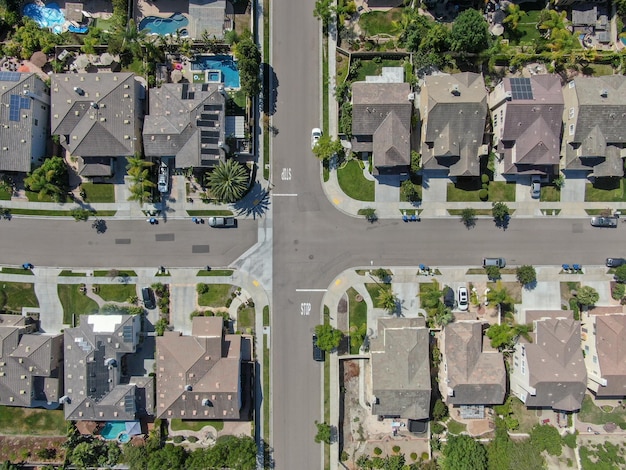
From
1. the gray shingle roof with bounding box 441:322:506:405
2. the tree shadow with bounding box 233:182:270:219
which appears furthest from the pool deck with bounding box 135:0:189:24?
the gray shingle roof with bounding box 441:322:506:405

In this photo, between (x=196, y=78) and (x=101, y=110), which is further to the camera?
(x=196, y=78)

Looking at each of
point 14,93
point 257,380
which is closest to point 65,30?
point 14,93

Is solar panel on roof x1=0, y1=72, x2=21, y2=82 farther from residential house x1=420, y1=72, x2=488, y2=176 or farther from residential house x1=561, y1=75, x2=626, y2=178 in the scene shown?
residential house x1=561, y1=75, x2=626, y2=178

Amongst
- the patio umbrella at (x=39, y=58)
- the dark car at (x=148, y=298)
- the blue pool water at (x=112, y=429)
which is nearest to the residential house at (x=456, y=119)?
the dark car at (x=148, y=298)

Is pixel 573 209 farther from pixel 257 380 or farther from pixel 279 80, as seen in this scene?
pixel 257 380

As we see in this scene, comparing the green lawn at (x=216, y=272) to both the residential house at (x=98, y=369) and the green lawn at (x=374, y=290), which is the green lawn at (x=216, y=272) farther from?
the green lawn at (x=374, y=290)

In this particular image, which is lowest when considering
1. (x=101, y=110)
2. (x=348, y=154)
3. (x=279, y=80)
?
(x=348, y=154)
